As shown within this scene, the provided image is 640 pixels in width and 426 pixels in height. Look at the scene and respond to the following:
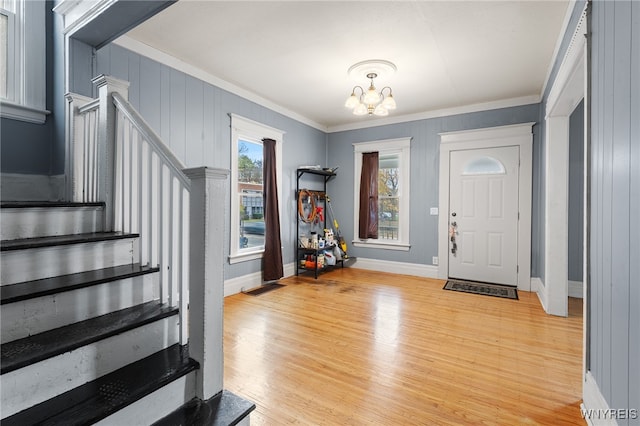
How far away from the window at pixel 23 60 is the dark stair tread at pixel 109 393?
2083 millimetres

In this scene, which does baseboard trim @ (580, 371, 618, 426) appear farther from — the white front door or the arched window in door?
the arched window in door

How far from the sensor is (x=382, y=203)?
5.52m

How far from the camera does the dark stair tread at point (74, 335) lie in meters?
1.12

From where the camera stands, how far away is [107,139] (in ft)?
6.44

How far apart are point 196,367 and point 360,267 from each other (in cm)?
445

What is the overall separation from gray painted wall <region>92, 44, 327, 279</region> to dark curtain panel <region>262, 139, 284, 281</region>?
0.18 meters

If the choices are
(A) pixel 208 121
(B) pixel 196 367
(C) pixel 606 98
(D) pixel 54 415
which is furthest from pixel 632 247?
(A) pixel 208 121

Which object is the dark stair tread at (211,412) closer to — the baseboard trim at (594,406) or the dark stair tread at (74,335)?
the dark stair tread at (74,335)

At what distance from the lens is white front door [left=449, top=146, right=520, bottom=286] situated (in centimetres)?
441

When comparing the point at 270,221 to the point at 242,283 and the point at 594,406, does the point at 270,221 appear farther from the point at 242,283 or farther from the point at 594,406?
the point at 594,406

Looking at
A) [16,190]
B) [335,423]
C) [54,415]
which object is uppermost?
[16,190]

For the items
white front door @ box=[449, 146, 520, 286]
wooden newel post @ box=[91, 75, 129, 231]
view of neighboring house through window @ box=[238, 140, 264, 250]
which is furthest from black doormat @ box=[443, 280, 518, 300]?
wooden newel post @ box=[91, 75, 129, 231]

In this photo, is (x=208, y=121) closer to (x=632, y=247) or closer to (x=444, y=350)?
(x=444, y=350)

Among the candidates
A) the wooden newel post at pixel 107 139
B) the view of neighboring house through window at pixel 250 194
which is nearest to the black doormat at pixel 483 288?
the view of neighboring house through window at pixel 250 194
